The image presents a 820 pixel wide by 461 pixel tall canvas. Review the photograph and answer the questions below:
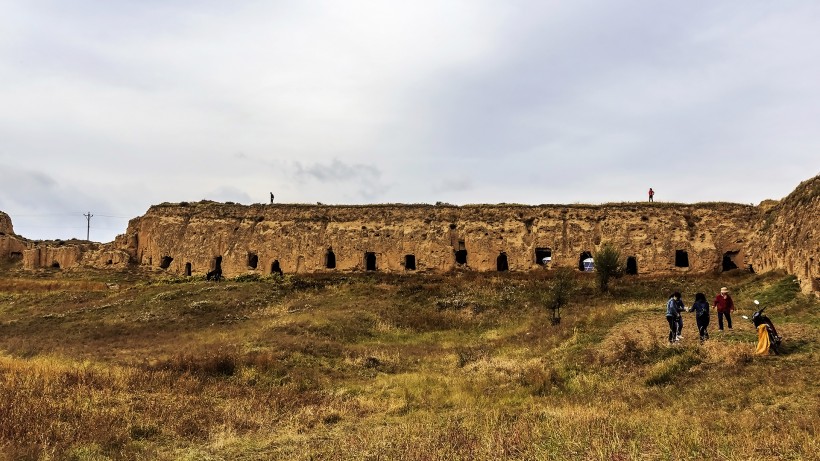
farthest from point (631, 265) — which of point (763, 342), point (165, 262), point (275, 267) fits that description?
point (165, 262)

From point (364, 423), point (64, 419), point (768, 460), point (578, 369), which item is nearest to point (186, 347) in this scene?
point (64, 419)

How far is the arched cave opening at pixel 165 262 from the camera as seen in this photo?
3894 centimetres

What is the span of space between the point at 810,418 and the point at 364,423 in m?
7.39

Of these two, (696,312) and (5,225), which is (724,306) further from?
(5,225)

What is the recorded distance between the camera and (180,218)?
39531mm

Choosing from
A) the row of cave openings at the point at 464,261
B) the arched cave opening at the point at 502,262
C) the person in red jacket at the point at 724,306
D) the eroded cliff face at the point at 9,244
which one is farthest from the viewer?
the eroded cliff face at the point at 9,244

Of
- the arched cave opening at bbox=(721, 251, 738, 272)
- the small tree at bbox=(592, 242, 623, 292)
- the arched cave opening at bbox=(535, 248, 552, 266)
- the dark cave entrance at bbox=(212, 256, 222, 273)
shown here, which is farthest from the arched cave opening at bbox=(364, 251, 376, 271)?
the arched cave opening at bbox=(721, 251, 738, 272)

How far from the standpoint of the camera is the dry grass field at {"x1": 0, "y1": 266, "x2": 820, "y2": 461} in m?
7.90

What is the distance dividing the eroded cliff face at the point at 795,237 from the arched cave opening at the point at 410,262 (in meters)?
19.7

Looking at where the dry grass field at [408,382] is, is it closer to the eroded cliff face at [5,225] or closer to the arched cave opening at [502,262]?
the arched cave opening at [502,262]

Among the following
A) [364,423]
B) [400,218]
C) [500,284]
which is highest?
[400,218]

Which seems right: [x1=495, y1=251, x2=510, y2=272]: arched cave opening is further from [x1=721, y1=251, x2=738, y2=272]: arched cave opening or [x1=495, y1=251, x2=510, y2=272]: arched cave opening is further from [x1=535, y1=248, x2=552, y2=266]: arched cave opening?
[x1=721, y1=251, x2=738, y2=272]: arched cave opening

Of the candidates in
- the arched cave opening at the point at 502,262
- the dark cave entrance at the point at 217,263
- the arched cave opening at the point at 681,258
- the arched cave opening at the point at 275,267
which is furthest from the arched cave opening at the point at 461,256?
the dark cave entrance at the point at 217,263

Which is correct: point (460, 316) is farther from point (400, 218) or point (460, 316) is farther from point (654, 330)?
point (400, 218)
